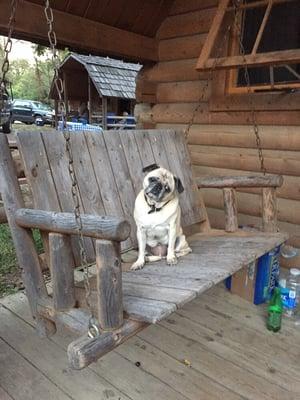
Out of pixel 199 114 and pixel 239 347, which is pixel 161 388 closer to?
pixel 239 347

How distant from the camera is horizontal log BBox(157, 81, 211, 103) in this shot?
3309 millimetres

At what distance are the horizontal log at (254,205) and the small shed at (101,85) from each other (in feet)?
25.5

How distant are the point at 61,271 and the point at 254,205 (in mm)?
2123

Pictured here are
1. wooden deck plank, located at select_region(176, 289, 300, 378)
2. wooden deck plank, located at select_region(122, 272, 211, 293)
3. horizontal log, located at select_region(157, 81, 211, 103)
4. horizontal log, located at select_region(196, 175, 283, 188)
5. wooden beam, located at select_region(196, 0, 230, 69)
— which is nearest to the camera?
wooden deck plank, located at select_region(122, 272, 211, 293)

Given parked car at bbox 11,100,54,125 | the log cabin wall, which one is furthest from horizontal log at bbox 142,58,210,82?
parked car at bbox 11,100,54,125

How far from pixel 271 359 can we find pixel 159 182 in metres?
1.17

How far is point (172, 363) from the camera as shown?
1.96m

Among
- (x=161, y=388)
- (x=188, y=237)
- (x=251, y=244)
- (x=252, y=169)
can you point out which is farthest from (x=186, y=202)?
(x=161, y=388)

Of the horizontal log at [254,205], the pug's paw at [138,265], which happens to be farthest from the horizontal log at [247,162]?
the pug's paw at [138,265]

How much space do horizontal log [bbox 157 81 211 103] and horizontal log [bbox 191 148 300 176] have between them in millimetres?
533

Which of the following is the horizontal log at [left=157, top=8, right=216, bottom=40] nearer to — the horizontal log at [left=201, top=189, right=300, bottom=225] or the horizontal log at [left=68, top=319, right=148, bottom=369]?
the horizontal log at [left=201, top=189, right=300, bottom=225]

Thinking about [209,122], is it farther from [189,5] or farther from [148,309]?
[148,309]

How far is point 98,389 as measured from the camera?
1.77 m

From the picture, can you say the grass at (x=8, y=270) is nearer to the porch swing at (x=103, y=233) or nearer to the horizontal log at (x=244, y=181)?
the porch swing at (x=103, y=233)
